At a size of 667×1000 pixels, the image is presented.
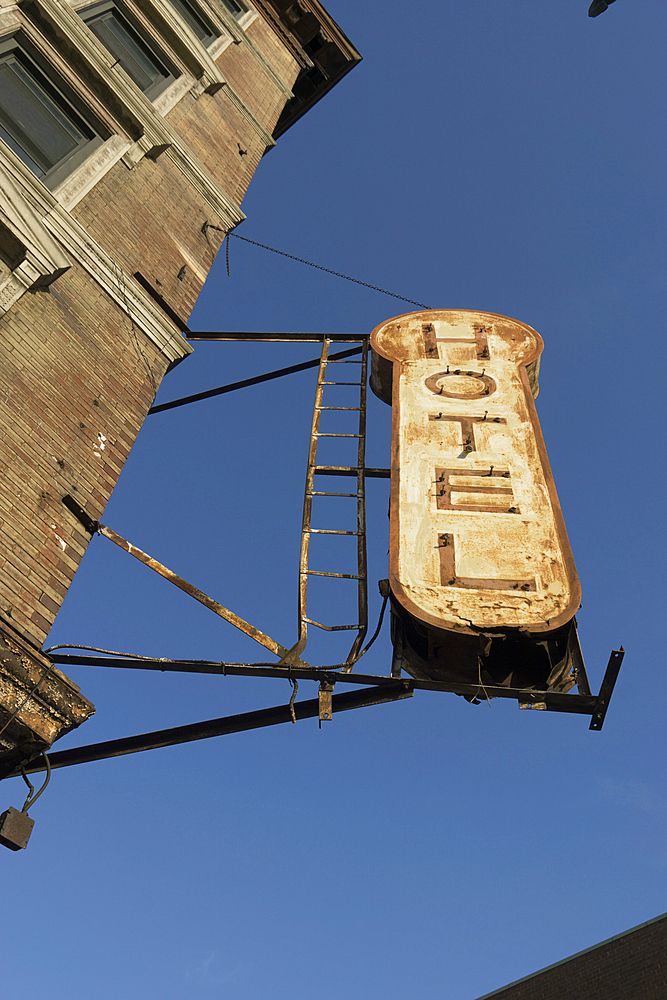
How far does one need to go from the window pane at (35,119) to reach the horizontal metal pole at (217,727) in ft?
19.7

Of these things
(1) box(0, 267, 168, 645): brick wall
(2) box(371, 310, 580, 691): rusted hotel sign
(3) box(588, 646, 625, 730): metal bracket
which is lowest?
(3) box(588, 646, 625, 730): metal bracket

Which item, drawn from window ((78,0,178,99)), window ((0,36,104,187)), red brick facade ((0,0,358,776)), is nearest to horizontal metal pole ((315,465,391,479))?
red brick facade ((0,0,358,776))

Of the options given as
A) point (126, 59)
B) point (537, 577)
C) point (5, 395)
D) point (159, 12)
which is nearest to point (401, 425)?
point (537, 577)

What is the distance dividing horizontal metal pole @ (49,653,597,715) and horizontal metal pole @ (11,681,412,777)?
0.12 metres

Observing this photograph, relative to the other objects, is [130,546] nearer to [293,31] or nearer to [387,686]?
[387,686]

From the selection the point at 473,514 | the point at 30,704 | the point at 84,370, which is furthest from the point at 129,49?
the point at 30,704

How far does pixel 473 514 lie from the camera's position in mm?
6332

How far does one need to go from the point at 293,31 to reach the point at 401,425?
10873mm

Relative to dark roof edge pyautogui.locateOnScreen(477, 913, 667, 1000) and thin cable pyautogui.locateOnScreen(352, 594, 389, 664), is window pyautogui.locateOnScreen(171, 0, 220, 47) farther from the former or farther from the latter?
dark roof edge pyautogui.locateOnScreen(477, 913, 667, 1000)

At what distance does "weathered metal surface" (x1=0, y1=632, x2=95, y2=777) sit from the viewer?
477 centimetres

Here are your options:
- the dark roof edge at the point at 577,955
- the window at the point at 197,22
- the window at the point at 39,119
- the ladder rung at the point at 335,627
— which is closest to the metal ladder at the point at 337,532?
the ladder rung at the point at 335,627

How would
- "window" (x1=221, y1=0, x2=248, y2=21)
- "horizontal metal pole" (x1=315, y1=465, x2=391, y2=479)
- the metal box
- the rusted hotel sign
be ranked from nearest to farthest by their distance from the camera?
the metal box
the rusted hotel sign
"horizontal metal pole" (x1=315, y1=465, x2=391, y2=479)
"window" (x1=221, y1=0, x2=248, y2=21)

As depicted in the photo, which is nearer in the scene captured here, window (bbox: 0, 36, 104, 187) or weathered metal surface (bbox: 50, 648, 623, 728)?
weathered metal surface (bbox: 50, 648, 623, 728)

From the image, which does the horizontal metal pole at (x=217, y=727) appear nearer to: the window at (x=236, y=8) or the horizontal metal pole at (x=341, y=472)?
the horizontal metal pole at (x=341, y=472)
